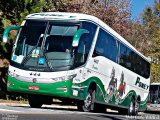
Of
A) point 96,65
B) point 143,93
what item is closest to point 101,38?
point 96,65

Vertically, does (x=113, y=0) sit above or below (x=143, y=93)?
above

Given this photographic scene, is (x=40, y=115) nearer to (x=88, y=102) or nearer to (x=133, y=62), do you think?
(x=88, y=102)

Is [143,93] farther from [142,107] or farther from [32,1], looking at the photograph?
[32,1]

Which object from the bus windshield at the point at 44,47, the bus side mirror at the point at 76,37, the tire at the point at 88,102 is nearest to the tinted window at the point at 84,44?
the bus windshield at the point at 44,47

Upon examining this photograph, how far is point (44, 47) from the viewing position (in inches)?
587

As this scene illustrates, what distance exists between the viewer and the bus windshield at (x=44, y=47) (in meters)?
14.7

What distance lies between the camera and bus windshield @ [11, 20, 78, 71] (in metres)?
14.7

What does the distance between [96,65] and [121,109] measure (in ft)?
21.4

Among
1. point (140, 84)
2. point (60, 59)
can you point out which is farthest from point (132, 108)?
point (60, 59)

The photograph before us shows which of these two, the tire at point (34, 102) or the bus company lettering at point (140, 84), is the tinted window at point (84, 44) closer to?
the tire at point (34, 102)

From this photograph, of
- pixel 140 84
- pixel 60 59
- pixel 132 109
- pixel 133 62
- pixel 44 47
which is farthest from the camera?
pixel 140 84

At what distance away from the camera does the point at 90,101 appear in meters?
16.3

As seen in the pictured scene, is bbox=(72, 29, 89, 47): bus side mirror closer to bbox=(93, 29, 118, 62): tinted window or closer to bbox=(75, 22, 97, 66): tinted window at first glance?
bbox=(75, 22, 97, 66): tinted window

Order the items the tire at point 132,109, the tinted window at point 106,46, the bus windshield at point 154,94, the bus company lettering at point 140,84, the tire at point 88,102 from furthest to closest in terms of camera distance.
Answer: the bus windshield at point 154,94 < the bus company lettering at point 140,84 < the tire at point 132,109 < the tinted window at point 106,46 < the tire at point 88,102
